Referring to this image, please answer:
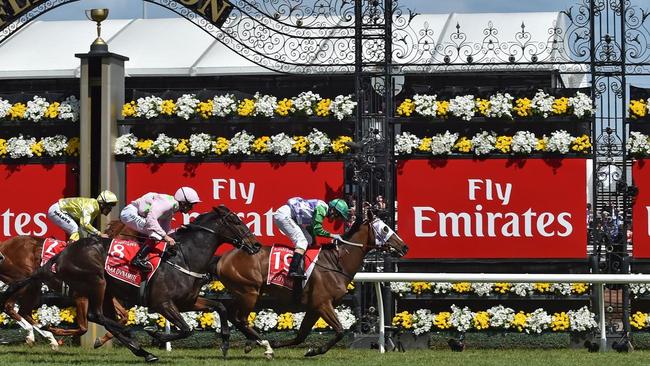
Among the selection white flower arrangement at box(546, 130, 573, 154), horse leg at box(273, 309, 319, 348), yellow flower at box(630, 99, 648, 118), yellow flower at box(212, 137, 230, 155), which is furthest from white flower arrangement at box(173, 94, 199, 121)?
yellow flower at box(630, 99, 648, 118)

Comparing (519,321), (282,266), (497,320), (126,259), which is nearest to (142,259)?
(126,259)

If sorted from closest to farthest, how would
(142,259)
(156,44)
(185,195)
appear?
(142,259) < (185,195) < (156,44)

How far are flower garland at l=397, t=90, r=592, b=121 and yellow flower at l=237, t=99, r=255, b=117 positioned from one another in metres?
1.70

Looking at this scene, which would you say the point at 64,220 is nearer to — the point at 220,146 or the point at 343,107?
the point at 220,146

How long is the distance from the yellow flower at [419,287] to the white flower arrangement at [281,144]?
2049mm

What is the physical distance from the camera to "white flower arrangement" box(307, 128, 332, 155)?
49.6 feet

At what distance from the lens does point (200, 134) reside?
1544 centimetres

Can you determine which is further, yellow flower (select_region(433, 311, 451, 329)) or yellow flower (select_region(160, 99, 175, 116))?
yellow flower (select_region(160, 99, 175, 116))

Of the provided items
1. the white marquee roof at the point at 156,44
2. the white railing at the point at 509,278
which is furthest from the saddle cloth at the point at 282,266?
the white marquee roof at the point at 156,44

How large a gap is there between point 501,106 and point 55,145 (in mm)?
5142

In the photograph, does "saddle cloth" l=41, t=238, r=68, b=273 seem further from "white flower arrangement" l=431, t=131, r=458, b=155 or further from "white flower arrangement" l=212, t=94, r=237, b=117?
"white flower arrangement" l=431, t=131, r=458, b=155

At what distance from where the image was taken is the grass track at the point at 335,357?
490 inches

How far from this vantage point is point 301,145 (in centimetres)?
1520

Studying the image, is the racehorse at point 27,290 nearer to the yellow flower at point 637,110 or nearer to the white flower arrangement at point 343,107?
the white flower arrangement at point 343,107
